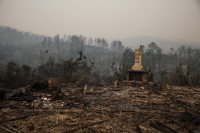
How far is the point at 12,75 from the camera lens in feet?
55.0

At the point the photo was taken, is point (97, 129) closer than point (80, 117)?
Yes

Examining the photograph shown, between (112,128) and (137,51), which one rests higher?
(137,51)

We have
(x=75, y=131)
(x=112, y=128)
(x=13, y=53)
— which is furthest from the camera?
(x=13, y=53)

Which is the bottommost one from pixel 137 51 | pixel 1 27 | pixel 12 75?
pixel 12 75

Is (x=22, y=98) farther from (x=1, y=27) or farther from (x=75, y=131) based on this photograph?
(x=1, y=27)

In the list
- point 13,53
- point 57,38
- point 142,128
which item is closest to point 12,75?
point 142,128

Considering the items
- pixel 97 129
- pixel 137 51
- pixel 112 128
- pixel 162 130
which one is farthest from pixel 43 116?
pixel 137 51

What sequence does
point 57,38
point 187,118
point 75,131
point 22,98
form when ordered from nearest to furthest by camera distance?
point 75,131, point 187,118, point 22,98, point 57,38

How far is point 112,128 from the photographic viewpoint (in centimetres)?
393

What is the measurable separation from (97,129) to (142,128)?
134cm

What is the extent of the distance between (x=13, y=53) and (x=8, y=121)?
288 ft

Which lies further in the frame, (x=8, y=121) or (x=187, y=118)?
(x=187, y=118)

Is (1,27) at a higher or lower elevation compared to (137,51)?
higher

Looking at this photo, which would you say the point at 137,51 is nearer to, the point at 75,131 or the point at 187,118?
the point at 187,118
